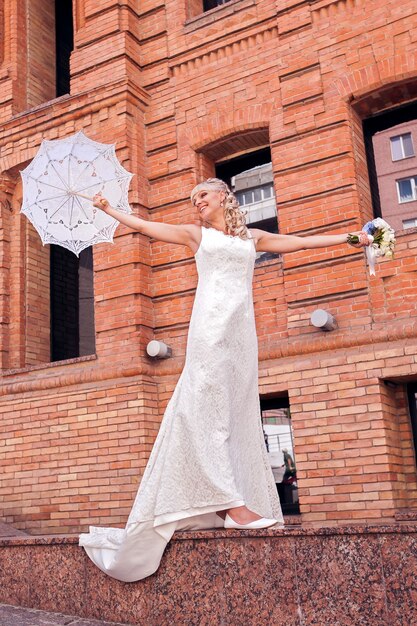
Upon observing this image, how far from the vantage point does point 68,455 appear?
823 centimetres

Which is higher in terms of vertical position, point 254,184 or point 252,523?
point 254,184

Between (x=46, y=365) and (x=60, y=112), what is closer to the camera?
(x=46, y=365)

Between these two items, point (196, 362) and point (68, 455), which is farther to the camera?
point (68, 455)

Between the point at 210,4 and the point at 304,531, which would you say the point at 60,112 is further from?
the point at 304,531

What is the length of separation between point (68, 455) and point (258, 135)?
461 cm

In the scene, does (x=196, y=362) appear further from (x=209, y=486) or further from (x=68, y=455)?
(x=68, y=455)

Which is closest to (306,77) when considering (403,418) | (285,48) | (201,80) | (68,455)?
(285,48)

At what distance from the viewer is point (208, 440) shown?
12.4 feet

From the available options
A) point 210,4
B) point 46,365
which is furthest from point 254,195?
point 46,365

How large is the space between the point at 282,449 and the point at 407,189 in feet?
10.7

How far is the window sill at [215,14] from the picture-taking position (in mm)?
8555

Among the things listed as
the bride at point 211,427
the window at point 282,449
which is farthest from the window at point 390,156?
the bride at point 211,427

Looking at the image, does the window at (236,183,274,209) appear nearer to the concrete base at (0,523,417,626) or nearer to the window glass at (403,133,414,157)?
the window glass at (403,133,414,157)

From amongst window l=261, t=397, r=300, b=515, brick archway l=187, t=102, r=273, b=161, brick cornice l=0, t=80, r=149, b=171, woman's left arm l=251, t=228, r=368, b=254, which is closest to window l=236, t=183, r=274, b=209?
brick archway l=187, t=102, r=273, b=161
